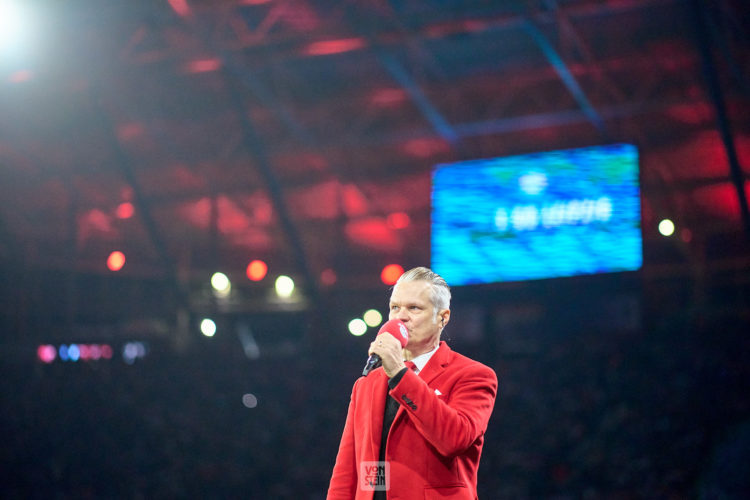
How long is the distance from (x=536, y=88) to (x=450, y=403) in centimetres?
976

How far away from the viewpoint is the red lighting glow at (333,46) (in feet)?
33.0

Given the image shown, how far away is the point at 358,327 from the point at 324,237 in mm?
1989

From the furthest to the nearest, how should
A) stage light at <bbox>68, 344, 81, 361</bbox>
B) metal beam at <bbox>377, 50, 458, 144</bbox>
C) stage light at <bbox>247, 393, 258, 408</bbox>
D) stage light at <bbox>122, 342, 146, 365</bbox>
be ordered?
1. stage light at <bbox>122, 342, 146, 365</bbox>
2. stage light at <bbox>68, 344, 81, 361</bbox>
3. stage light at <bbox>247, 393, 258, 408</bbox>
4. metal beam at <bbox>377, 50, 458, 144</bbox>

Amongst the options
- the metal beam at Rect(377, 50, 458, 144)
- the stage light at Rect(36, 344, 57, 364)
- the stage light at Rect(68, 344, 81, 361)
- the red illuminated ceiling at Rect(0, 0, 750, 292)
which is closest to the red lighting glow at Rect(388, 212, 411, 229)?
the red illuminated ceiling at Rect(0, 0, 750, 292)

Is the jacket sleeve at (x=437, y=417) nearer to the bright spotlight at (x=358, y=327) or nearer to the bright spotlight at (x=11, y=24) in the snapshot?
the bright spotlight at (x=11, y=24)

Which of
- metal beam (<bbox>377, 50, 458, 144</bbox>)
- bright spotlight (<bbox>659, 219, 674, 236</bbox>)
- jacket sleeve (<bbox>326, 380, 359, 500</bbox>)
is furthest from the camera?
bright spotlight (<bbox>659, 219, 674, 236</bbox>)

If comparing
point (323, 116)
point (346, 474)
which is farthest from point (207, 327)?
point (346, 474)

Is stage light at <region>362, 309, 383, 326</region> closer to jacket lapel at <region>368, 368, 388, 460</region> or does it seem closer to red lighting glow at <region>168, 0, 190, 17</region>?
red lighting glow at <region>168, 0, 190, 17</region>

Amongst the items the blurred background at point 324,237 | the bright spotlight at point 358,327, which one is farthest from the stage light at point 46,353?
the bright spotlight at point 358,327

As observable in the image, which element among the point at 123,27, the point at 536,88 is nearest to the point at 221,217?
the point at 123,27

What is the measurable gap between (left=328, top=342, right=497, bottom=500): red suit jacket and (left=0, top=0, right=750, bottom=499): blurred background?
671 cm

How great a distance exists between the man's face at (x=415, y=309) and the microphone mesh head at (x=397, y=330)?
0.05 metres

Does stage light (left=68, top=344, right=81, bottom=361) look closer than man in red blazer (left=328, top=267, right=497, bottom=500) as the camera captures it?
No

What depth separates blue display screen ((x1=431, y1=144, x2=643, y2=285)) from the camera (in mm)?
9641
